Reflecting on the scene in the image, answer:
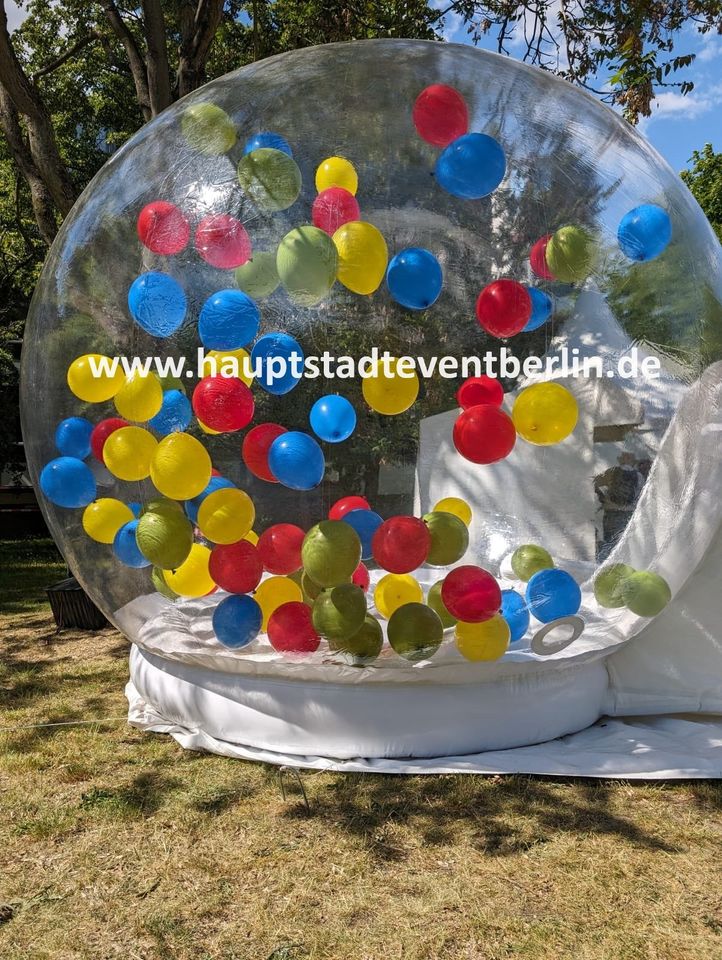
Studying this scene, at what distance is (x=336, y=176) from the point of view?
11.7 ft

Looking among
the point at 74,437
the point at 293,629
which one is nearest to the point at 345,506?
the point at 293,629

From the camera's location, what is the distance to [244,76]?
410cm

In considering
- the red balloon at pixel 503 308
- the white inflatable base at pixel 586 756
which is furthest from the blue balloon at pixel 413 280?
the white inflatable base at pixel 586 756

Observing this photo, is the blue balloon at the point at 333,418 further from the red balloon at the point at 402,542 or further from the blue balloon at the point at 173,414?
the blue balloon at the point at 173,414

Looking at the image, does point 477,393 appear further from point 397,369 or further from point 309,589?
point 309,589

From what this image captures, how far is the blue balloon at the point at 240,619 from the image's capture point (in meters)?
3.80

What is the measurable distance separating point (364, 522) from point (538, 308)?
1.09 m

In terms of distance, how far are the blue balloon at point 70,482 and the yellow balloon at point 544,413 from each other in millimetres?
1942

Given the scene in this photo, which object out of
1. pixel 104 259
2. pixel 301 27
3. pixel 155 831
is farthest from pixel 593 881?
pixel 301 27

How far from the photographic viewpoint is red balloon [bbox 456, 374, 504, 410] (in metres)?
3.50

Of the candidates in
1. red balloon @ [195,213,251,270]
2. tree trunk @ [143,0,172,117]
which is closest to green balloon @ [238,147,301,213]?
red balloon @ [195,213,251,270]

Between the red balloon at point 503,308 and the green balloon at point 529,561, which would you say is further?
the green balloon at point 529,561

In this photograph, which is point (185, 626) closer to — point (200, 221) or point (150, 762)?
point (150, 762)

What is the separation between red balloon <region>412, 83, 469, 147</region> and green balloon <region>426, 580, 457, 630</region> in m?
1.79
